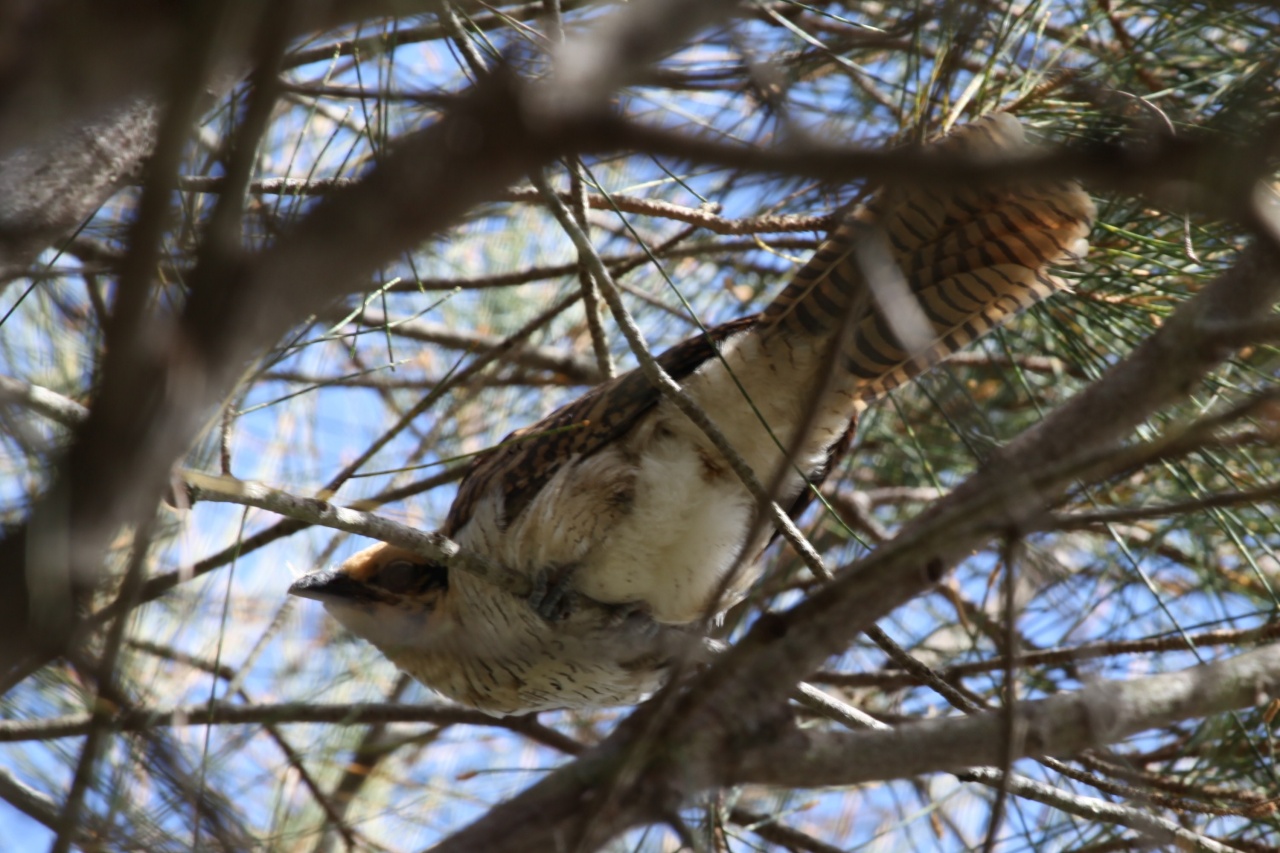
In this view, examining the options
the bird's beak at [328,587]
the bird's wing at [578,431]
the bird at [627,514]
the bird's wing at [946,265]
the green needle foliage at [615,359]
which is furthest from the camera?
the bird's beak at [328,587]

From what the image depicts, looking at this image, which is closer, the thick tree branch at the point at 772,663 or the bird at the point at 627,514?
the thick tree branch at the point at 772,663

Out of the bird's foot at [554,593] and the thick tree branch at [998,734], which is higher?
the bird's foot at [554,593]

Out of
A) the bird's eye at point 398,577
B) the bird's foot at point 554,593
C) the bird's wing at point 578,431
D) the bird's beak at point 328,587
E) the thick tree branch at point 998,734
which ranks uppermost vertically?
the bird's wing at point 578,431

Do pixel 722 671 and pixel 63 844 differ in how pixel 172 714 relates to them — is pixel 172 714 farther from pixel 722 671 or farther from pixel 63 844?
pixel 722 671

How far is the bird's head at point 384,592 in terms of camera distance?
307cm

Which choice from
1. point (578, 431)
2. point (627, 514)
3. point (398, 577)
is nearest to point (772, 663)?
point (627, 514)

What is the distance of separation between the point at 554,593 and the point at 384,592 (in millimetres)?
596

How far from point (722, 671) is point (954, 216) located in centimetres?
131

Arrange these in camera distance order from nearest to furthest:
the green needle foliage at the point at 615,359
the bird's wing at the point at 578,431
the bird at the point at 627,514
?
the green needle foliage at the point at 615,359, the bird at the point at 627,514, the bird's wing at the point at 578,431

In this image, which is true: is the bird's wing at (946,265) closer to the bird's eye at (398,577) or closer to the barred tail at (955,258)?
the barred tail at (955,258)

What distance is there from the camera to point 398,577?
10.2 ft

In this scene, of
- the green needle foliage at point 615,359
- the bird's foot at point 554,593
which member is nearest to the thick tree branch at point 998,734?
the green needle foliage at point 615,359

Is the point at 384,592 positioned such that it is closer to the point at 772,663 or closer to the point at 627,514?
the point at 627,514

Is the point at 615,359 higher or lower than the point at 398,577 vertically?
higher
